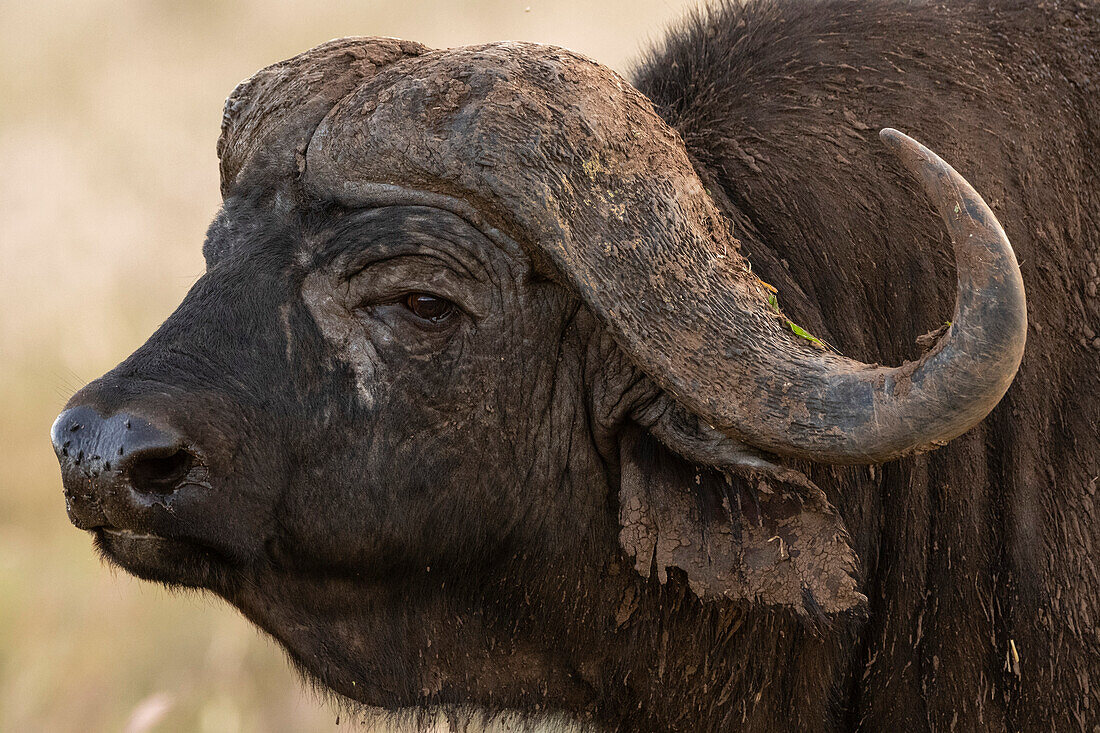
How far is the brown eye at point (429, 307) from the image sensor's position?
11.4 ft

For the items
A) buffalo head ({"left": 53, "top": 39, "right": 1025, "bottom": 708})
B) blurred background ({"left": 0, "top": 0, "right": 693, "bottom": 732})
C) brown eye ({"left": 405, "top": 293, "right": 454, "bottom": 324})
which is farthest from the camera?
blurred background ({"left": 0, "top": 0, "right": 693, "bottom": 732})

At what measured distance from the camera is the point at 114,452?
126 inches

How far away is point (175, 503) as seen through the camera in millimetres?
3336

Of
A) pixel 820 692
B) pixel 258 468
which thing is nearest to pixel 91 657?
pixel 258 468

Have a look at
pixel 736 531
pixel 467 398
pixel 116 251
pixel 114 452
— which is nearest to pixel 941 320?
pixel 736 531

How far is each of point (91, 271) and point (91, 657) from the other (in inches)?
208

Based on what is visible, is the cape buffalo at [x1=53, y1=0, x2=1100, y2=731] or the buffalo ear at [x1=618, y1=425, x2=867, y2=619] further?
the buffalo ear at [x1=618, y1=425, x2=867, y2=619]

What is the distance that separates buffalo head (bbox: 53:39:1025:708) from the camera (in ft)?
10.5

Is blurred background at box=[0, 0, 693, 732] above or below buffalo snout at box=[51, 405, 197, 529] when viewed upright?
below

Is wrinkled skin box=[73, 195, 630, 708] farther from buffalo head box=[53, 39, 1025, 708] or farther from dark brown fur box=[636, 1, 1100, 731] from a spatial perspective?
dark brown fur box=[636, 1, 1100, 731]

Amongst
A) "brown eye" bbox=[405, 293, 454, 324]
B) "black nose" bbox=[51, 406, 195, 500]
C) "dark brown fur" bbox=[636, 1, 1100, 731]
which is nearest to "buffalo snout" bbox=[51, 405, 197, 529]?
"black nose" bbox=[51, 406, 195, 500]

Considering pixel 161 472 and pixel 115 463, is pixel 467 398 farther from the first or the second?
pixel 115 463

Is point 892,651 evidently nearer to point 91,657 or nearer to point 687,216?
point 687,216

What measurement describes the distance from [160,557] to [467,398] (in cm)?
106
